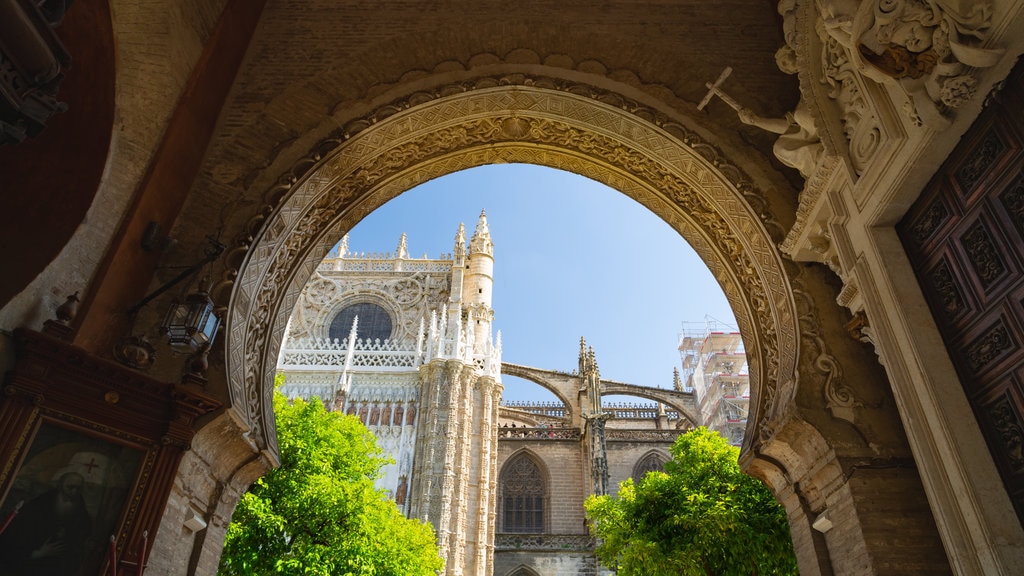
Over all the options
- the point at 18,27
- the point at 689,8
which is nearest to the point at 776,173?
the point at 689,8

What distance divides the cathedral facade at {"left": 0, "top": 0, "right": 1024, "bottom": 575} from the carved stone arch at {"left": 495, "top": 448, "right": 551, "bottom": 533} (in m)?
27.3

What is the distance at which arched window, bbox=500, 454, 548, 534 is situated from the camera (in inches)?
1265

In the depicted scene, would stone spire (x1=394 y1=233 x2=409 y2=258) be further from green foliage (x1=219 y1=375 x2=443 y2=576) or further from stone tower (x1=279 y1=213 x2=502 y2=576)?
green foliage (x1=219 y1=375 x2=443 y2=576)

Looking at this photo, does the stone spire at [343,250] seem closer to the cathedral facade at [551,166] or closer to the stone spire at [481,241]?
the stone spire at [481,241]

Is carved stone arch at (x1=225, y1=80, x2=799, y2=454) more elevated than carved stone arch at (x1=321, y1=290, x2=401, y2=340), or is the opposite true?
carved stone arch at (x1=321, y1=290, x2=401, y2=340)

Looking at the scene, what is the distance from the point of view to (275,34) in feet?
24.7

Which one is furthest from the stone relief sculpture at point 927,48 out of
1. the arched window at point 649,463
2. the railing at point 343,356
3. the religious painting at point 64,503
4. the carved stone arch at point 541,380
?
the carved stone arch at point 541,380

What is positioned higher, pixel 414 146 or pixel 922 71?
pixel 414 146

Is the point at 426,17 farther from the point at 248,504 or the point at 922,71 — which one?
the point at 248,504

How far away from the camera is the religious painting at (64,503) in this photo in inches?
162

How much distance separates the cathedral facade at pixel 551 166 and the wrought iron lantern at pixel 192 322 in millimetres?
28

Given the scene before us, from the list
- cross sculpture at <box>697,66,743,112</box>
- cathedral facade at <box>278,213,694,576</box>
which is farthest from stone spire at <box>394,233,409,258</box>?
cross sculpture at <box>697,66,743,112</box>

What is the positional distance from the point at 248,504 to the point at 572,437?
23952mm

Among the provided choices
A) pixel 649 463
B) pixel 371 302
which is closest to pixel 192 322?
pixel 371 302
